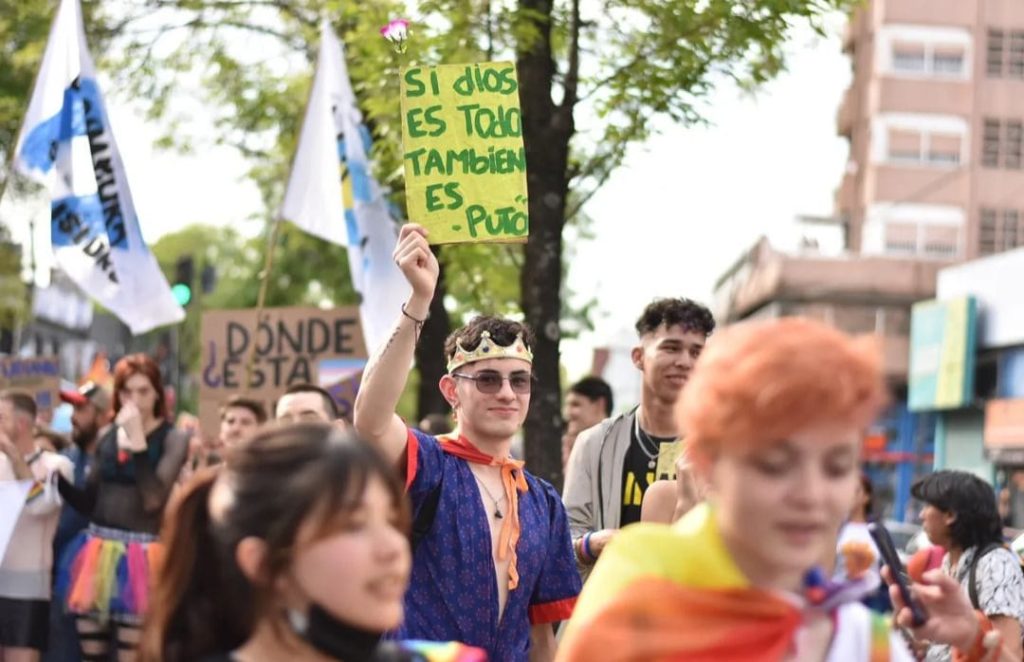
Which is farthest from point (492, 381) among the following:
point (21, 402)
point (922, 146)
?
point (922, 146)

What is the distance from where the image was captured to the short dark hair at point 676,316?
643 centimetres

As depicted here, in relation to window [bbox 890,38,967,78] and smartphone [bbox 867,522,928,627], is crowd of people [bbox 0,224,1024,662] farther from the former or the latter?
window [bbox 890,38,967,78]

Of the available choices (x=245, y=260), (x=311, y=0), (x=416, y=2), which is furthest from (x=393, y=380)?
(x=245, y=260)

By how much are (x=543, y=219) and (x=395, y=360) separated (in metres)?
6.00

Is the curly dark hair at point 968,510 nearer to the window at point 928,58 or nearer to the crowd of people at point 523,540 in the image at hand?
the crowd of people at point 523,540

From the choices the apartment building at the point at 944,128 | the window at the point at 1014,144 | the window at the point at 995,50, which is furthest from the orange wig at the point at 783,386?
the window at the point at 995,50

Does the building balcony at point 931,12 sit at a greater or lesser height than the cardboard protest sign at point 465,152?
greater

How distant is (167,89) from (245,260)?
16805 millimetres

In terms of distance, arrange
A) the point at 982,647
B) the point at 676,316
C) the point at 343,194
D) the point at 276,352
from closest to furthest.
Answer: the point at 982,647, the point at 676,316, the point at 343,194, the point at 276,352

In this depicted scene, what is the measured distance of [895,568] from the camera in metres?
3.58

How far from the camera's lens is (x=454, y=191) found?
609cm

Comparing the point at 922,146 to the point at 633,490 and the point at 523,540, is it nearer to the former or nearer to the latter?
the point at 633,490

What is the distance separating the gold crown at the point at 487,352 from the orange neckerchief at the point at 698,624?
2.71 m

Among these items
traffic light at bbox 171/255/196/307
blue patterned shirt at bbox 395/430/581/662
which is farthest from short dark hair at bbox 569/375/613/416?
traffic light at bbox 171/255/196/307
